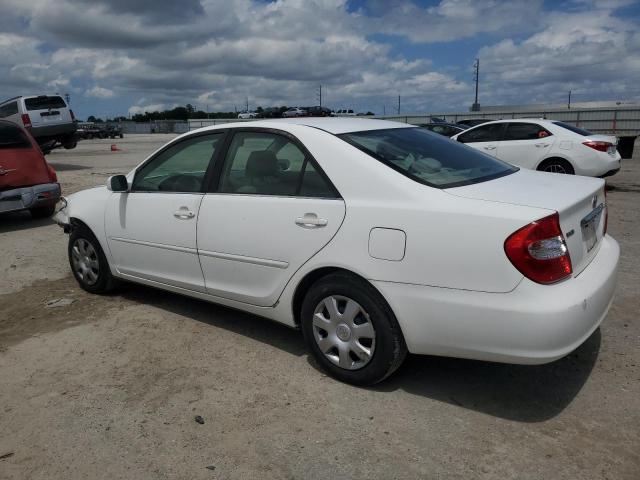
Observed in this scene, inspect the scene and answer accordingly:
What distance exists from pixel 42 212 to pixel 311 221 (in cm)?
742

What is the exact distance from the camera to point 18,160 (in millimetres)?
8328

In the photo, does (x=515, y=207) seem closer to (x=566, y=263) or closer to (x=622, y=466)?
(x=566, y=263)

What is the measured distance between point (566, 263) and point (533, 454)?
36.8 inches

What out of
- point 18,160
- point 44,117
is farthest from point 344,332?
point 44,117

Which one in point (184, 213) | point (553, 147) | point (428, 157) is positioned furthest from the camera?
point (553, 147)

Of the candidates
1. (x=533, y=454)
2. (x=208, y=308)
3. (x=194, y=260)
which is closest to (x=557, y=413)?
(x=533, y=454)

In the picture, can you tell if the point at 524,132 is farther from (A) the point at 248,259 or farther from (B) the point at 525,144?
(A) the point at 248,259

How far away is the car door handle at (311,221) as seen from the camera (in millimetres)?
3277

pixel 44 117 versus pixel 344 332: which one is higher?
pixel 44 117

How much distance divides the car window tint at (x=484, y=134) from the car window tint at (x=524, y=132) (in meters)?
0.21

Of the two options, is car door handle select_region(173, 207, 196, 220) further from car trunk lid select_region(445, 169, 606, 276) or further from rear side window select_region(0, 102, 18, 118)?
rear side window select_region(0, 102, 18, 118)

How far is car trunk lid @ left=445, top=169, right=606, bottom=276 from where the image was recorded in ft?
9.55

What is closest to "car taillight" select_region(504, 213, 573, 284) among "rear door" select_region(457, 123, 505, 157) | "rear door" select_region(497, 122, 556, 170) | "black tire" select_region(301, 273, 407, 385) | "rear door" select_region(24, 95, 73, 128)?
"black tire" select_region(301, 273, 407, 385)

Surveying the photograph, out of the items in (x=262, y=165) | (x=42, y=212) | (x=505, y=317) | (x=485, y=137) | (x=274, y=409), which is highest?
(x=262, y=165)
